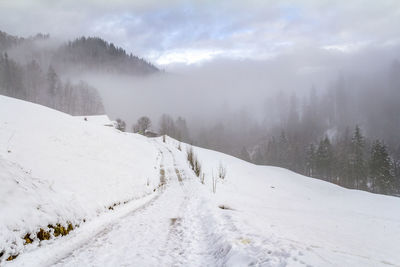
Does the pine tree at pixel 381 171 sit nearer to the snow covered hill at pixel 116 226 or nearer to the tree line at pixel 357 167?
the tree line at pixel 357 167

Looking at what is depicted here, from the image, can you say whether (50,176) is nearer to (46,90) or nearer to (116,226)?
(116,226)

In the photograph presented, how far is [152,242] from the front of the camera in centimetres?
557

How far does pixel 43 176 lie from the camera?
767cm

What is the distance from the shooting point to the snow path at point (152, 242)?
14.9 ft

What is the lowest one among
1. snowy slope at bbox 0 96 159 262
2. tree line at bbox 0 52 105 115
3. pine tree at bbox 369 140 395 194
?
pine tree at bbox 369 140 395 194

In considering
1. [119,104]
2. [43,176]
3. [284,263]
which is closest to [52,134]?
[43,176]

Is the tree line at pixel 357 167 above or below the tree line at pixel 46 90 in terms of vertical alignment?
below

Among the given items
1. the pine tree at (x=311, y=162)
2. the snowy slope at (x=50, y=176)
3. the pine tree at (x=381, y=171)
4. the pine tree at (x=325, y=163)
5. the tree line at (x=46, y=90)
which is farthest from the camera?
the tree line at (x=46, y=90)

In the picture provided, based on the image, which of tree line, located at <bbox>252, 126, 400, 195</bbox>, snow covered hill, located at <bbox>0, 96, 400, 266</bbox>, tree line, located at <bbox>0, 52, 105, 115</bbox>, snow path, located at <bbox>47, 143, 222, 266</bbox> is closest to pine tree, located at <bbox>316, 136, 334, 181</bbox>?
tree line, located at <bbox>252, 126, 400, 195</bbox>

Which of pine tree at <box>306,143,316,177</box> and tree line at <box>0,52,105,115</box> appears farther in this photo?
tree line at <box>0,52,105,115</box>

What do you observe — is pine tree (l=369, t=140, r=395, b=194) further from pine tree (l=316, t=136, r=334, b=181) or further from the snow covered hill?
the snow covered hill

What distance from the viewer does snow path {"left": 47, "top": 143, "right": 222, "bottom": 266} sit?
14.9ft

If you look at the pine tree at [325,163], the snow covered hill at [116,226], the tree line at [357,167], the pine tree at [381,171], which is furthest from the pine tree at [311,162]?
the snow covered hill at [116,226]

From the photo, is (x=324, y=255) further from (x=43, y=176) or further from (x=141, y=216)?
(x=43, y=176)
